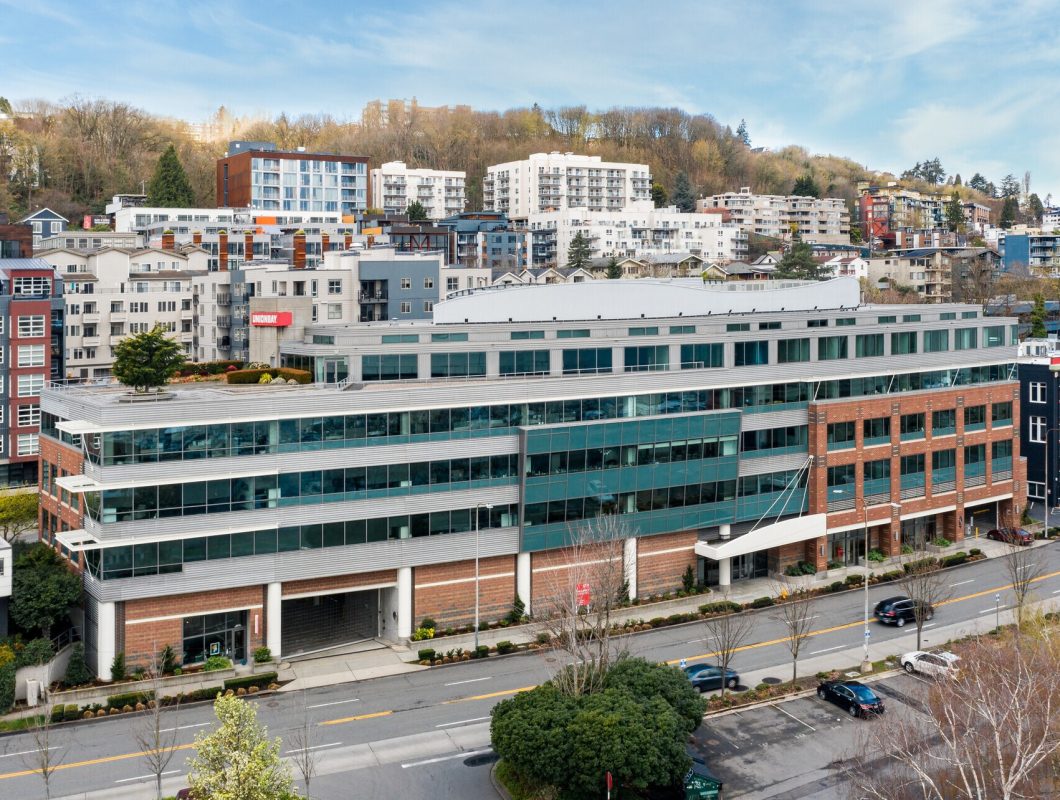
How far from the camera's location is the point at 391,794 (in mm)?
36312

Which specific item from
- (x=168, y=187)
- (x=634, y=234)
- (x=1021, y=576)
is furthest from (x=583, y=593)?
(x=634, y=234)

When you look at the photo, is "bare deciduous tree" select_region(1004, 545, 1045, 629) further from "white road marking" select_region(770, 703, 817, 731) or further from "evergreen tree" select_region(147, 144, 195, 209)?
"evergreen tree" select_region(147, 144, 195, 209)

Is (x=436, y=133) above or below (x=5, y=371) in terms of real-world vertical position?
above

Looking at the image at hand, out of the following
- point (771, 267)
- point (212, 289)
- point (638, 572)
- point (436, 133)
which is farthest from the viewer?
point (436, 133)

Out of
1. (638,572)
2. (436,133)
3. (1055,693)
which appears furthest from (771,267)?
(1055,693)

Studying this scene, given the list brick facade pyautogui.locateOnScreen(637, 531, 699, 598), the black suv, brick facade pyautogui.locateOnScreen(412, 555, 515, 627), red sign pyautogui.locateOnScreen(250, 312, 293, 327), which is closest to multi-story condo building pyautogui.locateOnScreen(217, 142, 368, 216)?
red sign pyautogui.locateOnScreen(250, 312, 293, 327)

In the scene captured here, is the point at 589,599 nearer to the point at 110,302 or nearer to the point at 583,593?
the point at 583,593

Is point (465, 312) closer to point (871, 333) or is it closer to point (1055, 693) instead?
point (871, 333)

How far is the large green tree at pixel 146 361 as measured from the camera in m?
49.0

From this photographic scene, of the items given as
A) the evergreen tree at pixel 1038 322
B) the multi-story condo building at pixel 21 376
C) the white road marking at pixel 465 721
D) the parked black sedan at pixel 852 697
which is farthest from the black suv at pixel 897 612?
the multi-story condo building at pixel 21 376

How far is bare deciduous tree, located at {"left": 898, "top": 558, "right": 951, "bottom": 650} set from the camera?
4966 centimetres

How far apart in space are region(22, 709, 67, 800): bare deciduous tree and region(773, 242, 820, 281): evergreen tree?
10889 cm

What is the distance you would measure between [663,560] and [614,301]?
55.2ft

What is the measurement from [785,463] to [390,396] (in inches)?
977
